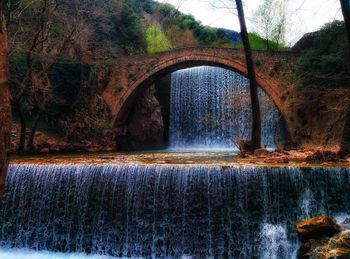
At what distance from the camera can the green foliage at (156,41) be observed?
27.8 meters

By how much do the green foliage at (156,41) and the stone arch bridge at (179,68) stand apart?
7.60 m

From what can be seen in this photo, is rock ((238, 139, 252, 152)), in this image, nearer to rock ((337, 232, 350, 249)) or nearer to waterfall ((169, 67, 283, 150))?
waterfall ((169, 67, 283, 150))

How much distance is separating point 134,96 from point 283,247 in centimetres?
1395

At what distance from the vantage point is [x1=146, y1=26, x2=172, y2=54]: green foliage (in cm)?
2778

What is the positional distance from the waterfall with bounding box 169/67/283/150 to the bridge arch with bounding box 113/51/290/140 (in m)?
1.08

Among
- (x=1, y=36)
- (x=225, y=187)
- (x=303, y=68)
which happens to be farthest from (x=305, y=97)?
(x=1, y=36)

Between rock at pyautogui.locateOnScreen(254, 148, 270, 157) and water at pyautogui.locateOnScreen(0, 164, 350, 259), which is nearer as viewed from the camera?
water at pyautogui.locateOnScreen(0, 164, 350, 259)

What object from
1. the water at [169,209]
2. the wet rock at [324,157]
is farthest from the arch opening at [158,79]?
the water at [169,209]

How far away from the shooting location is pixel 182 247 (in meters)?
7.89

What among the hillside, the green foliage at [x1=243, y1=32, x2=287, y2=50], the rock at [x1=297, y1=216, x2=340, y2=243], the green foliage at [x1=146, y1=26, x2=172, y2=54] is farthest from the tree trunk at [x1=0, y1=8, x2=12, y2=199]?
the green foliage at [x1=146, y1=26, x2=172, y2=54]

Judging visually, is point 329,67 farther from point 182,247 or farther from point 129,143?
point 129,143

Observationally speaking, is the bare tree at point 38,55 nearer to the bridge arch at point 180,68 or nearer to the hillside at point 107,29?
the hillside at point 107,29

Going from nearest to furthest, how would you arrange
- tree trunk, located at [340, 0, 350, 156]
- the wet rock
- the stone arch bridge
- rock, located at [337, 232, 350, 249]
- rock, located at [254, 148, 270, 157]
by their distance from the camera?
rock, located at [337, 232, 350, 249] < tree trunk, located at [340, 0, 350, 156] < the wet rock < rock, located at [254, 148, 270, 157] < the stone arch bridge

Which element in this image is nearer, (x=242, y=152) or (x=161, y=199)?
(x=161, y=199)
